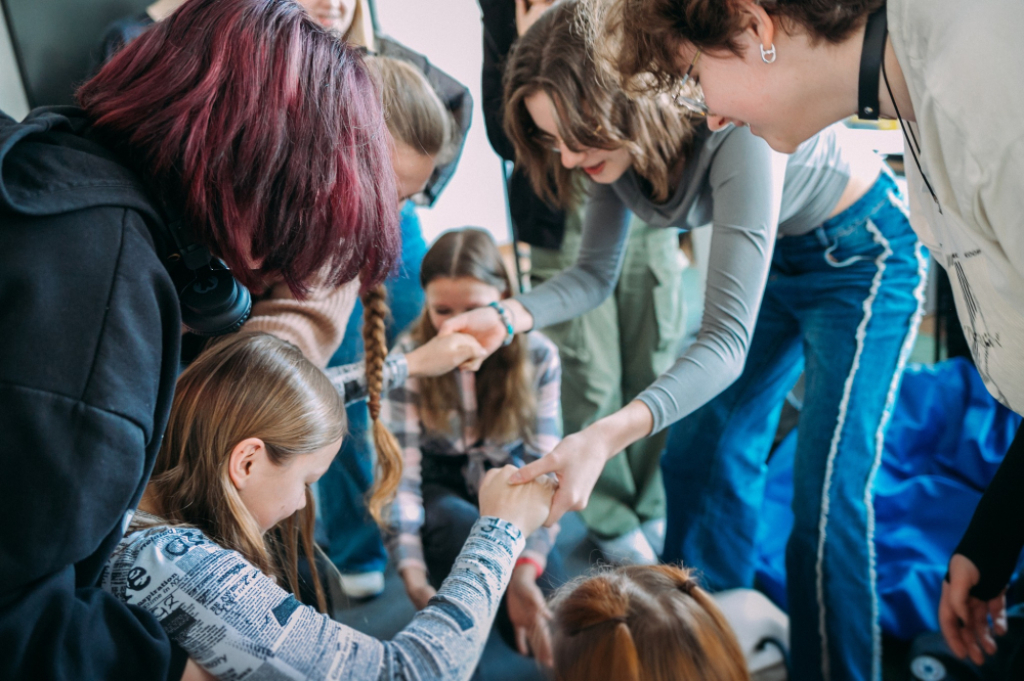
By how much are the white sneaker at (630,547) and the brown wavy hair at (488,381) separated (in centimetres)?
42

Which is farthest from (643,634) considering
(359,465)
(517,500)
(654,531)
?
(654,531)

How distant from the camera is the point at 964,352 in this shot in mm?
2264

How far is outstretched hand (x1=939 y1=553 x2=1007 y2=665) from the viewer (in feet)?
3.42

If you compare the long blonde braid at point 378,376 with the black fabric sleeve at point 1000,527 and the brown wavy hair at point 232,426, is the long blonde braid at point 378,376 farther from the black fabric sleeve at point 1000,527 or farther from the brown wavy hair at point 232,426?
the black fabric sleeve at point 1000,527

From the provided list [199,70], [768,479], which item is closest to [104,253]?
[199,70]

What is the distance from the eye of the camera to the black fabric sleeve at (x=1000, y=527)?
984 mm

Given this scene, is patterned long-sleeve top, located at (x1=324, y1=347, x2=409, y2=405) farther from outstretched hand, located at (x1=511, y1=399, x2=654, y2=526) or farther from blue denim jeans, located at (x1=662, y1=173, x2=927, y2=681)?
blue denim jeans, located at (x1=662, y1=173, x2=927, y2=681)

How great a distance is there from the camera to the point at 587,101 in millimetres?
1114

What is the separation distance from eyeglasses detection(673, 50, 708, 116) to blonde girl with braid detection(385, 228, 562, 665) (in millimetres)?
624

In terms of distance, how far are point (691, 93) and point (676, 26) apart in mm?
184

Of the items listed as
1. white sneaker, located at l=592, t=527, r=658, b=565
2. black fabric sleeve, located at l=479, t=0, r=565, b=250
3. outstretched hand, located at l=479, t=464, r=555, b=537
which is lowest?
white sneaker, located at l=592, t=527, r=658, b=565

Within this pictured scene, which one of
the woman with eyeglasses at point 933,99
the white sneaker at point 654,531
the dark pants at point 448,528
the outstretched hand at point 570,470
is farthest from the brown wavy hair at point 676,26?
the white sneaker at point 654,531

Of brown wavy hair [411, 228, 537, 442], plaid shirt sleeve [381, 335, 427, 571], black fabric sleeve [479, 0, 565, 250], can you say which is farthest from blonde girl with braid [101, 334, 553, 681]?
black fabric sleeve [479, 0, 565, 250]

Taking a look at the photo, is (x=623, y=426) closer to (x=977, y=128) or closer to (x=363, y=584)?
(x=977, y=128)
